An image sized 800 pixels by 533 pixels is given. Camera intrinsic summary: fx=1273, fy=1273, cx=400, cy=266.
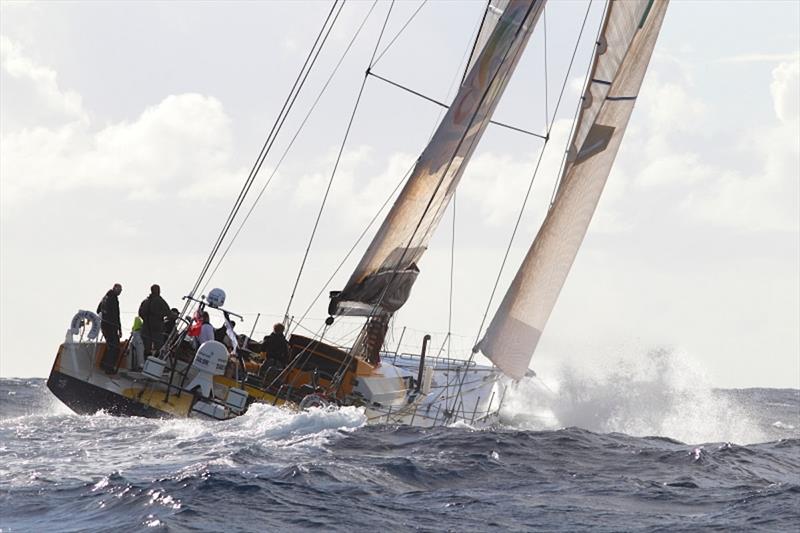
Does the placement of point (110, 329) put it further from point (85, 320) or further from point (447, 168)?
point (447, 168)

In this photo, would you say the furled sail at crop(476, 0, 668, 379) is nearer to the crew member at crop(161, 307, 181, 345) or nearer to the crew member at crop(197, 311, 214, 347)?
the crew member at crop(197, 311, 214, 347)

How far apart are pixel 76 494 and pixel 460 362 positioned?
1625 cm

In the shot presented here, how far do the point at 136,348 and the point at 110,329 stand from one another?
50 cm

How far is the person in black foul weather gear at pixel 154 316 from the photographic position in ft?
54.9

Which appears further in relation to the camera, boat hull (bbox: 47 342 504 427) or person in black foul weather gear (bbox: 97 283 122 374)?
person in black foul weather gear (bbox: 97 283 122 374)

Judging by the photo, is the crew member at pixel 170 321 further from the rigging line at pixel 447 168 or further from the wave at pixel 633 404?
the wave at pixel 633 404

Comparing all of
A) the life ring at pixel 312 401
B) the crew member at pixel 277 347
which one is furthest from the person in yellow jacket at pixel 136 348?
the life ring at pixel 312 401

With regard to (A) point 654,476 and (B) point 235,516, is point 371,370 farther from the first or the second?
(B) point 235,516

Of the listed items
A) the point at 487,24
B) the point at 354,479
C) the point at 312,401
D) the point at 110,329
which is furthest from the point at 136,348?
the point at 487,24

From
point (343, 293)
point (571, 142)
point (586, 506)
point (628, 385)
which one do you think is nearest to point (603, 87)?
point (571, 142)

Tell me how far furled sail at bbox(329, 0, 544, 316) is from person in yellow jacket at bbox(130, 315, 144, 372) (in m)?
2.69

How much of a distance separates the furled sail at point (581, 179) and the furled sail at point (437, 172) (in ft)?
4.25

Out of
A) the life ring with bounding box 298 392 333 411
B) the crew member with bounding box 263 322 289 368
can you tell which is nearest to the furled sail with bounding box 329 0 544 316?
the crew member with bounding box 263 322 289 368

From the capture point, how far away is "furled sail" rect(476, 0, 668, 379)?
714 inches
